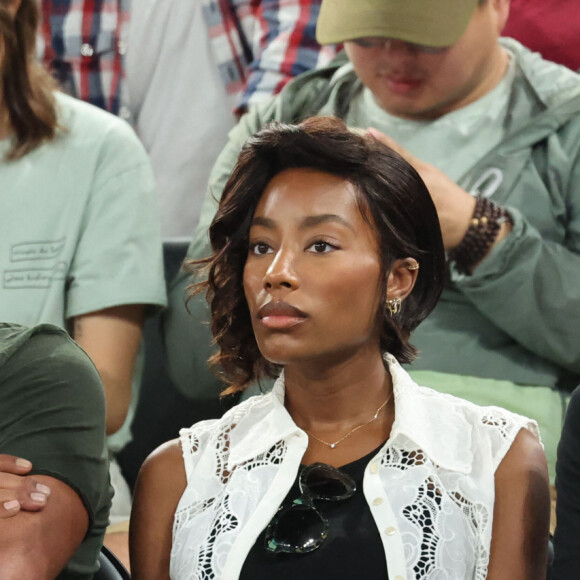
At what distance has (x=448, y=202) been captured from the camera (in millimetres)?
1564

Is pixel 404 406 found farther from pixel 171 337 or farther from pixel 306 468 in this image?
pixel 171 337

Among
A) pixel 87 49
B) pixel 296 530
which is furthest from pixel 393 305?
pixel 87 49

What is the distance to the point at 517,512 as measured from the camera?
1.10 metres

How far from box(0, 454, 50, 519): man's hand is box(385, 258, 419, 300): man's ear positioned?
0.41 metres

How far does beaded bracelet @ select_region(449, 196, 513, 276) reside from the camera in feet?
5.20

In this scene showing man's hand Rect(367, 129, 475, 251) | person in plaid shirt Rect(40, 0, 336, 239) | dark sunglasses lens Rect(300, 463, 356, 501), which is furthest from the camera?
person in plaid shirt Rect(40, 0, 336, 239)

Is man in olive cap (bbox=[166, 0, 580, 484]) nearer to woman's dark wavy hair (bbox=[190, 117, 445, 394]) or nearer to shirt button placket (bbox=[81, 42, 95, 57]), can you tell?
woman's dark wavy hair (bbox=[190, 117, 445, 394])

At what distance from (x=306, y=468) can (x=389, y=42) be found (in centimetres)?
78

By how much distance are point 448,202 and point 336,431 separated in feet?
1.58

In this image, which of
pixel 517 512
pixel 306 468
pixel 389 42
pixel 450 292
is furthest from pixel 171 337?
pixel 517 512

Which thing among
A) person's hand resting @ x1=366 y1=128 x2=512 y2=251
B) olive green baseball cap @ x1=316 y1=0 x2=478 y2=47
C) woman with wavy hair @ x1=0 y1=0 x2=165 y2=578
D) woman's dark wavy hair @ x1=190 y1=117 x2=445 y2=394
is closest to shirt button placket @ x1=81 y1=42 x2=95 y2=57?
woman with wavy hair @ x1=0 y1=0 x2=165 y2=578

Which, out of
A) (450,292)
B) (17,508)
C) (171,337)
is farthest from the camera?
(171,337)

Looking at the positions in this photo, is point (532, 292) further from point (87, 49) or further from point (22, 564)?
point (87, 49)

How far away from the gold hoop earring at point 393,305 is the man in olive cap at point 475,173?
13.7 inches
